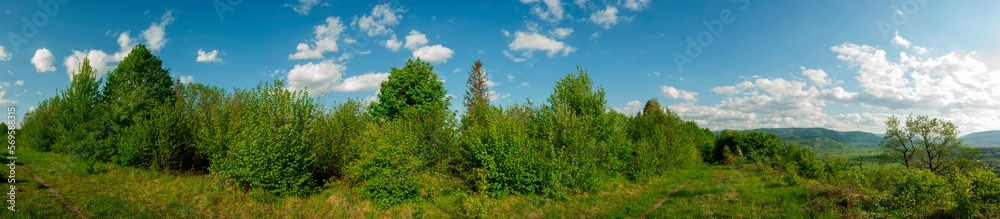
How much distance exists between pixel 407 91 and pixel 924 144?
1841 inches

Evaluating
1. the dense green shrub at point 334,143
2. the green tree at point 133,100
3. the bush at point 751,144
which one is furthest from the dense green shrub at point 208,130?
the bush at point 751,144

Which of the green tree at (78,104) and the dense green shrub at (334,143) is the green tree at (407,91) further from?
the green tree at (78,104)

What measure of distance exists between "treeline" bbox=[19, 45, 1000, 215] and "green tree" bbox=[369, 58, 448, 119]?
0.10 m

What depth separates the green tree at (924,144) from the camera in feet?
119

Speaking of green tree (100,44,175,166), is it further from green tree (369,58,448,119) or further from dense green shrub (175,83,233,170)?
green tree (369,58,448,119)

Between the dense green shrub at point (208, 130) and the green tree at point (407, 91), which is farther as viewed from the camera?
the green tree at point (407, 91)

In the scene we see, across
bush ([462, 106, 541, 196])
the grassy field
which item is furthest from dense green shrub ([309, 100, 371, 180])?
bush ([462, 106, 541, 196])

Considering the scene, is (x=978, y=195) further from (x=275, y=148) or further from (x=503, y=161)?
(x=275, y=148)

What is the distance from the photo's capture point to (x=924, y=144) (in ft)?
124

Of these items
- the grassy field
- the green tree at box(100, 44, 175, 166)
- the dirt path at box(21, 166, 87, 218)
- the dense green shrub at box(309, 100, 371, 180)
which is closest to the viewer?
the dirt path at box(21, 166, 87, 218)

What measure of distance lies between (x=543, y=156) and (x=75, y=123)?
41763 mm

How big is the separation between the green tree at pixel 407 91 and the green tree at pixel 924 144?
1692 inches

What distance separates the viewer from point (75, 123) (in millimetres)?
36406

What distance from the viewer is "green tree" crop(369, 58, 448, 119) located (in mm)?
34594
